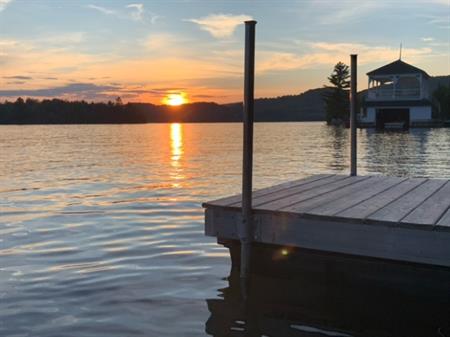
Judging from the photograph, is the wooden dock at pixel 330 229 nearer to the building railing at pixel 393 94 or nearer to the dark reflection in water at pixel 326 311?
the dark reflection in water at pixel 326 311

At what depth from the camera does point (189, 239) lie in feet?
30.8

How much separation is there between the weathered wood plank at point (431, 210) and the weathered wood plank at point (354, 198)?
0.74 metres

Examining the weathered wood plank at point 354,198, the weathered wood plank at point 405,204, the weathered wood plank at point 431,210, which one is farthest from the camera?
the weathered wood plank at point 354,198

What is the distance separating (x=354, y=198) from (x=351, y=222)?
1416 mm

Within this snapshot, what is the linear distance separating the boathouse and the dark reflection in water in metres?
61.6

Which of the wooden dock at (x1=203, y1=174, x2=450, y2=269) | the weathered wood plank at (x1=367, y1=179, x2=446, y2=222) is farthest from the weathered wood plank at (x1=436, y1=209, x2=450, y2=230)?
the weathered wood plank at (x1=367, y1=179, x2=446, y2=222)

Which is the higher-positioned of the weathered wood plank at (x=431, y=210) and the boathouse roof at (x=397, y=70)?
the boathouse roof at (x=397, y=70)

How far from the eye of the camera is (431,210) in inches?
231

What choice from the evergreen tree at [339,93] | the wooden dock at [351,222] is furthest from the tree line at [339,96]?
the wooden dock at [351,222]

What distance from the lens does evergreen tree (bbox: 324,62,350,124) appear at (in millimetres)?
96125

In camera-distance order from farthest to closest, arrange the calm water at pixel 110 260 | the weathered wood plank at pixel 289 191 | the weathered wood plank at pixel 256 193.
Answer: the weathered wood plank at pixel 289 191 → the weathered wood plank at pixel 256 193 → the calm water at pixel 110 260

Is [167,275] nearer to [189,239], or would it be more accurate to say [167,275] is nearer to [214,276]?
[214,276]

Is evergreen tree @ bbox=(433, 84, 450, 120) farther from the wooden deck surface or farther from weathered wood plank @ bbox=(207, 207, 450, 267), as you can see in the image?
weathered wood plank @ bbox=(207, 207, 450, 267)

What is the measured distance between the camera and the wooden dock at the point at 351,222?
5.16 m
